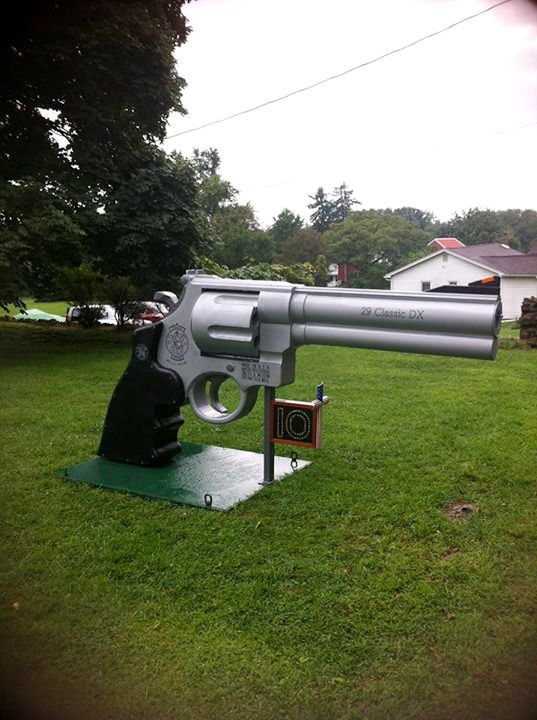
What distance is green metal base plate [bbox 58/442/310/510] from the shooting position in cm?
222

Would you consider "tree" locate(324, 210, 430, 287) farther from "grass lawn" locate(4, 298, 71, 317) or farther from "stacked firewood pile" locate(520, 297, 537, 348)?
"stacked firewood pile" locate(520, 297, 537, 348)

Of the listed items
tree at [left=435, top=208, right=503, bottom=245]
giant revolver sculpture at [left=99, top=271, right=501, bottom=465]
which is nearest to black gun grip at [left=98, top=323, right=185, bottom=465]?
giant revolver sculpture at [left=99, top=271, right=501, bottom=465]

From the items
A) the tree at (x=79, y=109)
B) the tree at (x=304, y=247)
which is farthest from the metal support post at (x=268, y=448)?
the tree at (x=79, y=109)

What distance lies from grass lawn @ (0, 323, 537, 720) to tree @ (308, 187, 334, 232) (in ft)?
3.03

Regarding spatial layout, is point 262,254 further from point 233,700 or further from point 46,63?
point 233,700

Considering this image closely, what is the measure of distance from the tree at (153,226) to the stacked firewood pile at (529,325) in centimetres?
493

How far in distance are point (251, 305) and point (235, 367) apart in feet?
0.99

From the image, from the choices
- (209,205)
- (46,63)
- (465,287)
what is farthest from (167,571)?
(46,63)

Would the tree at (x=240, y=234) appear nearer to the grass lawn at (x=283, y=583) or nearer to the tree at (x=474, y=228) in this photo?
the tree at (x=474, y=228)

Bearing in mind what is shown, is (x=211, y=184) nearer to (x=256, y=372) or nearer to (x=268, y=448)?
(x=256, y=372)

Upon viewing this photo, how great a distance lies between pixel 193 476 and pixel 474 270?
4.99 ft

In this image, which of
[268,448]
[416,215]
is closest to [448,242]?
[416,215]

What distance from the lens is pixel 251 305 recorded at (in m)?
1.86

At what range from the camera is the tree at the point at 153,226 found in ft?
4.72
